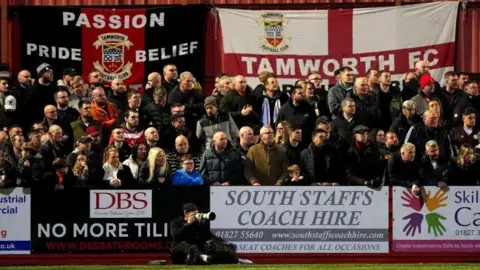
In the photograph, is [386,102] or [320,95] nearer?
[386,102]

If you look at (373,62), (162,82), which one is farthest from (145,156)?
(373,62)

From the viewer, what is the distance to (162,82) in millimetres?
24500

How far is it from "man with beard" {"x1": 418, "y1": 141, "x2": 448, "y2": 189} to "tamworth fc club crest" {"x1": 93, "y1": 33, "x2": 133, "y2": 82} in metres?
7.60

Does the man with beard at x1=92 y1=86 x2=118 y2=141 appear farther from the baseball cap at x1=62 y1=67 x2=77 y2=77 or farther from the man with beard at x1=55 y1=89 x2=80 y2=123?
the baseball cap at x1=62 y1=67 x2=77 y2=77

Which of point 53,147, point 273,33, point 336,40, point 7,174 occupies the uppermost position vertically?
point 273,33

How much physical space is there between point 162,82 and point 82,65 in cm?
321

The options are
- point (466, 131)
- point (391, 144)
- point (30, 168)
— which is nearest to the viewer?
point (30, 168)

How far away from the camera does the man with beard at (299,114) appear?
22.8 meters

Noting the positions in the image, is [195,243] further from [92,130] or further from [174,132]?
[92,130]

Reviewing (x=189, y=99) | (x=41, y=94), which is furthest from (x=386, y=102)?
(x=41, y=94)

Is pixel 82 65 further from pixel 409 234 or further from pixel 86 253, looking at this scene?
pixel 409 234

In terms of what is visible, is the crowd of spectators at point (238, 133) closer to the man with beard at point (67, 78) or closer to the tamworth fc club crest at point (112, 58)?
the man with beard at point (67, 78)

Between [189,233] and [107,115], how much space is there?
3343 millimetres

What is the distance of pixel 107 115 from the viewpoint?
76.6 feet
